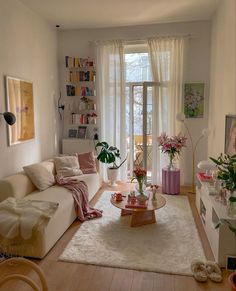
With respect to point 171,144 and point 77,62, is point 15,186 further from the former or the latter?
point 77,62

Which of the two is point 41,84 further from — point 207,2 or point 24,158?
point 207,2

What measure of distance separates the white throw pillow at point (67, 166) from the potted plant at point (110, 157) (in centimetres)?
55

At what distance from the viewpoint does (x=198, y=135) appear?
4930 millimetres

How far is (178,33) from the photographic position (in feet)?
15.5

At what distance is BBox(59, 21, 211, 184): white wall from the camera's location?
15.4 feet

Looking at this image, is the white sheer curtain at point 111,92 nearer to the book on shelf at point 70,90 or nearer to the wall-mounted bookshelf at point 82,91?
the wall-mounted bookshelf at point 82,91

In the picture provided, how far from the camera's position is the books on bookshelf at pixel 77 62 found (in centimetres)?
503

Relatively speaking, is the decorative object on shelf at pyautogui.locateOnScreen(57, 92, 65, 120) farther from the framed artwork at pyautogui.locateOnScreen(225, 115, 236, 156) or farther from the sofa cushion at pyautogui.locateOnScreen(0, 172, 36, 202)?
the framed artwork at pyautogui.locateOnScreen(225, 115, 236, 156)

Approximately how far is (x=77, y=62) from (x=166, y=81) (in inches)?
68.3

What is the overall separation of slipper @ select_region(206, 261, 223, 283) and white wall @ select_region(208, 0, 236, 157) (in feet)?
5.51

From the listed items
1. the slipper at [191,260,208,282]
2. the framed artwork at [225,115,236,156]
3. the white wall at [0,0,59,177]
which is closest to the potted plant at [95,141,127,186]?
the white wall at [0,0,59,177]

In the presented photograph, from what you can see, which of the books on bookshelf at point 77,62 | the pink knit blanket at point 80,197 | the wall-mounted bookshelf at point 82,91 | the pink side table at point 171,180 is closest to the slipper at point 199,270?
the pink knit blanket at point 80,197

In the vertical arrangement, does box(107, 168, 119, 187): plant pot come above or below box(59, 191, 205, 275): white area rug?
above

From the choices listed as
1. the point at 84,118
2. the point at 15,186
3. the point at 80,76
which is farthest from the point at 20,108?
the point at 80,76
